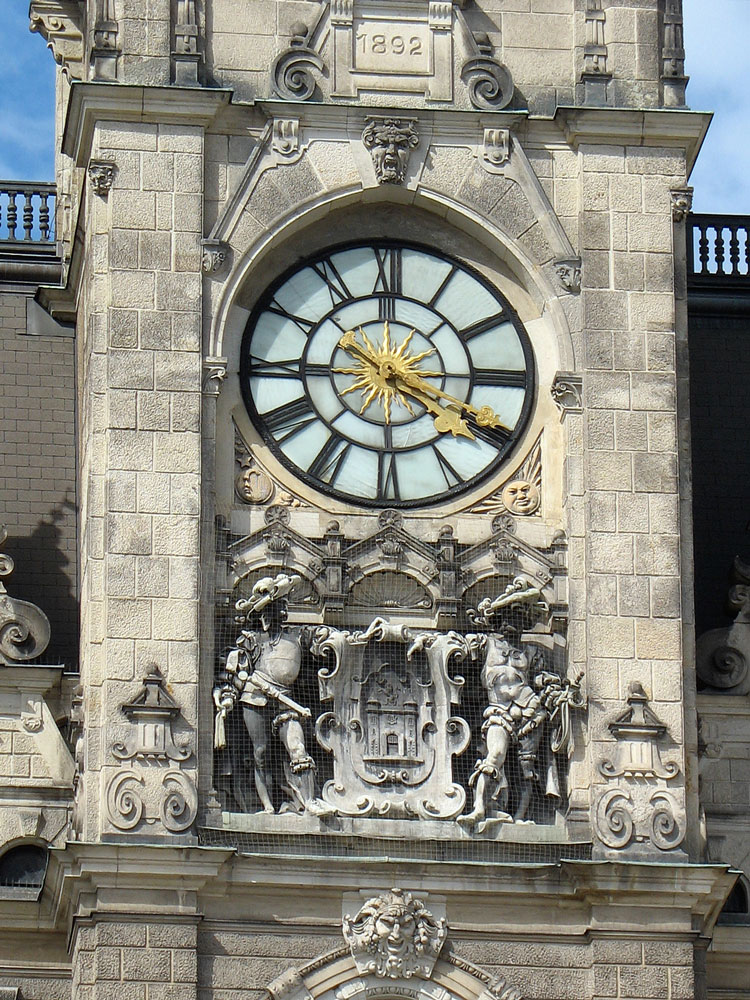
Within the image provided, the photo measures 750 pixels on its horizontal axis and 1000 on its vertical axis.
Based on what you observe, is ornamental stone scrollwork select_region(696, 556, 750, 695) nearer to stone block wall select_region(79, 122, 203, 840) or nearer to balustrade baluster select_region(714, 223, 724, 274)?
stone block wall select_region(79, 122, 203, 840)

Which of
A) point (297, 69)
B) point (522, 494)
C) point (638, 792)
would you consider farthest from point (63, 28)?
point (638, 792)

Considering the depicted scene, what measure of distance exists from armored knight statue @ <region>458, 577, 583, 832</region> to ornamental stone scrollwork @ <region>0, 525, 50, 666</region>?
11.9 feet

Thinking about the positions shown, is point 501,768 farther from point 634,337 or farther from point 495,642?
point 634,337

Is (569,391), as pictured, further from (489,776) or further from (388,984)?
(388,984)

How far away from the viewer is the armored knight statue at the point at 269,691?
90.0ft

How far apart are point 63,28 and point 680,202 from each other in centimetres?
688

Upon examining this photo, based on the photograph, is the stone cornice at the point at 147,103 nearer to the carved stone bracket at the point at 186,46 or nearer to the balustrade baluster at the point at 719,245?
the carved stone bracket at the point at 186,46

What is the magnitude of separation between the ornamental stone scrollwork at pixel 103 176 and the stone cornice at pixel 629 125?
3.74 meters

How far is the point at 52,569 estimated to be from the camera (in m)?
30.4

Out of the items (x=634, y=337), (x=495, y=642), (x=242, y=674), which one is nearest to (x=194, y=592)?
(x=242, y=674)

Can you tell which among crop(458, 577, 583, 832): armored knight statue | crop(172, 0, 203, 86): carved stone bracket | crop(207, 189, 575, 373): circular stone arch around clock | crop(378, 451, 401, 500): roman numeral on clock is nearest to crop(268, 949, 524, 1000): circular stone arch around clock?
crop(458, 577, 583, 832): armored knight statue

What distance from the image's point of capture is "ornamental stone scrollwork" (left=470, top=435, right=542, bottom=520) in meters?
28.7

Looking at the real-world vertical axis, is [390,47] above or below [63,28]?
below

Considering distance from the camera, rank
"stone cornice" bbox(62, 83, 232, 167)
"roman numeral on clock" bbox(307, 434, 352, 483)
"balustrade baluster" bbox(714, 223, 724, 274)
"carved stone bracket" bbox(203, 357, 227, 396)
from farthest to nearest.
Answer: "balustrade baluster" bbox(714, 223, 724, 274)
"roman numeral on clock" bbox(307, 434, 352, 483)
"stone cornice" bbox(62, 83, 232, 167)
"carved stone bracket" bbox(203, 357, 227, 396)
